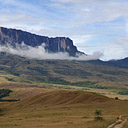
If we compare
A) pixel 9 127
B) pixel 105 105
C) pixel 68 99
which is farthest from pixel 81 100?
pixel 9 127

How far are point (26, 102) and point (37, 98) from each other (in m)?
7.94

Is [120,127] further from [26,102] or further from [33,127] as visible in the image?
[26,102]

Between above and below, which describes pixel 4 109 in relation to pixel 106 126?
below

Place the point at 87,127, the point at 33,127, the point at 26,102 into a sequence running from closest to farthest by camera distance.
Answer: the point at 87,127 < the point at 33,127 < the point at 26,102

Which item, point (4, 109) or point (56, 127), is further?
point (4, 109)

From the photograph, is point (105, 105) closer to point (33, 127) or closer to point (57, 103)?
point (57, 103)

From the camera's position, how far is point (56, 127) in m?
67.7

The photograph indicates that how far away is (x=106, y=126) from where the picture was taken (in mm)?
62344

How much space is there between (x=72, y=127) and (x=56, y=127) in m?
4.23

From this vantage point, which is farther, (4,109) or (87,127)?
(4,109)

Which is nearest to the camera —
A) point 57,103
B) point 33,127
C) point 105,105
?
point 33,127

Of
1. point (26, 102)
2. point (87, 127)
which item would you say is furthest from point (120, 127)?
point (26, 102)

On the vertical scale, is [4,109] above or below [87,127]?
below

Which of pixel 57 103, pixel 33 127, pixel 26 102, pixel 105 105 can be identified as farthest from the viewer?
pixel 26 102
